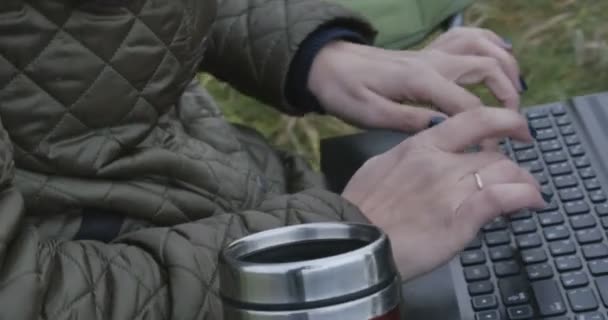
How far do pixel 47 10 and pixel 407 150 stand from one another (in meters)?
0.30

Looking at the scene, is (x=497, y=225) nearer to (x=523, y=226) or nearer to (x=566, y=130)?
(x=523, y=226)

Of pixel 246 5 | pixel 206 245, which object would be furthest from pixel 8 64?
pixel 246 5

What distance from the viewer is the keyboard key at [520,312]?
706mm

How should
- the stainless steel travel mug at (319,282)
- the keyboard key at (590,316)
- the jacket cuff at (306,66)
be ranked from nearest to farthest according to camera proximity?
the stainless steel travel mug at (319,282)
the keyboard key at (590,316)
the jacket cuff at (306,66)

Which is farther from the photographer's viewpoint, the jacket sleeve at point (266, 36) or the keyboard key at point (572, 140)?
the jacket sleeve at point (266, 36)

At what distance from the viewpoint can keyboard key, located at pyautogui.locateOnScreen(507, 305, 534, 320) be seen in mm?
706

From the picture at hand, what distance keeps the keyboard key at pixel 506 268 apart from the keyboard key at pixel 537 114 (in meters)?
0.29

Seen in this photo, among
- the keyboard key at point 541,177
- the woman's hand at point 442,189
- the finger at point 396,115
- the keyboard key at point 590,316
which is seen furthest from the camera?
the finger at point 396,115

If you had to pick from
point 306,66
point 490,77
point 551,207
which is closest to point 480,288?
point 551,207

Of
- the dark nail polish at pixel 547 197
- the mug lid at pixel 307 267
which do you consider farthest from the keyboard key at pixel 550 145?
the mug lid at pixel 307 267

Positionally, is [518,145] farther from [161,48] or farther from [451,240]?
[161,48]

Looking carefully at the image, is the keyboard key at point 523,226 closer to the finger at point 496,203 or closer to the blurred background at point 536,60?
the finger at point 496,203

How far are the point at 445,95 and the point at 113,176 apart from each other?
0.32m

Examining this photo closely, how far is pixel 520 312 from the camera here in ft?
2.33
